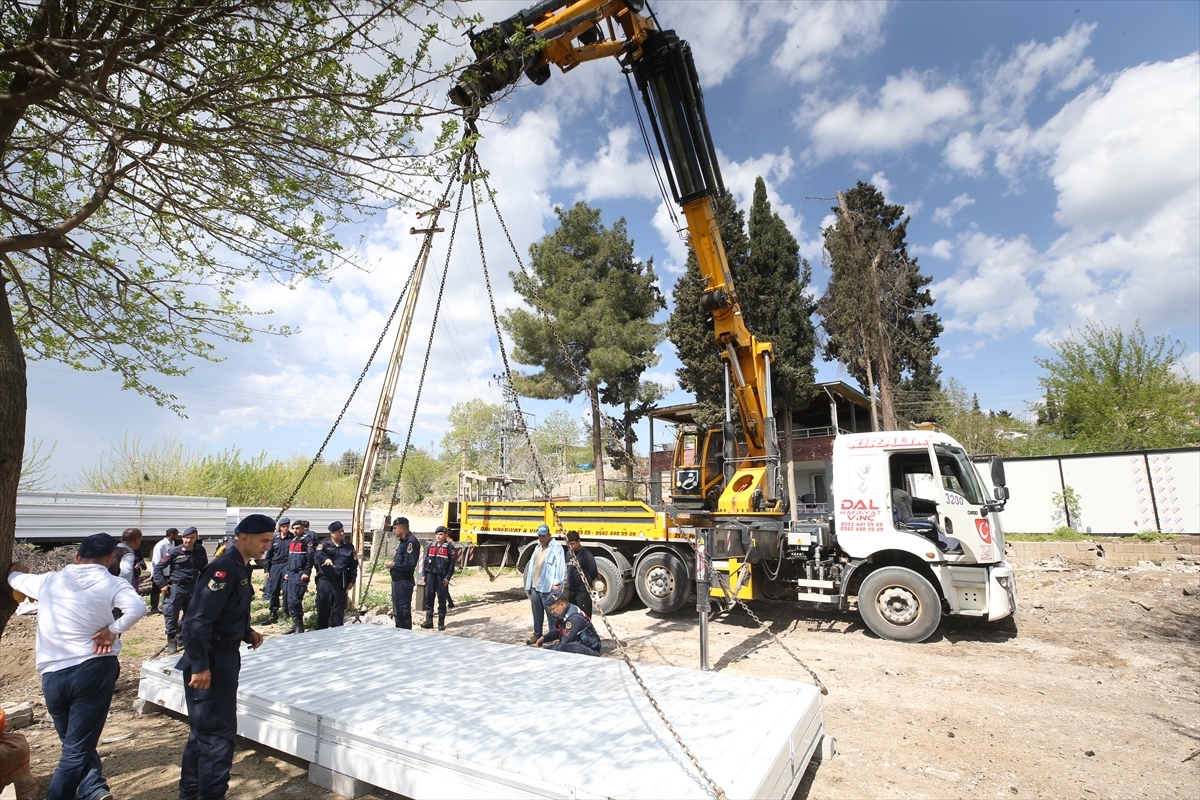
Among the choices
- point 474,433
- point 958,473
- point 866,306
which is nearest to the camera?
point 958,473

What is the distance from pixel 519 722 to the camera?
372cm

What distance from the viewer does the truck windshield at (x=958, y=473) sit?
8.11 meters

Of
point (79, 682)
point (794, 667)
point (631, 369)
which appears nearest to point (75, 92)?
point (79, 682)

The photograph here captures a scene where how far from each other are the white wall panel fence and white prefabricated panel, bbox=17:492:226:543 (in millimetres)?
20051

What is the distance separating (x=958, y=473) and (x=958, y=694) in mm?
3256

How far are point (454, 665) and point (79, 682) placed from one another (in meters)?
2.53

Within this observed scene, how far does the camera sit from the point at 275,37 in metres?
3.85

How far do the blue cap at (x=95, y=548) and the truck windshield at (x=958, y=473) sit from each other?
880 centimetres

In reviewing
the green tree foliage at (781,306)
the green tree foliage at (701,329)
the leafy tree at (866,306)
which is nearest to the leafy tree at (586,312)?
the green tree foliage at (701,329)

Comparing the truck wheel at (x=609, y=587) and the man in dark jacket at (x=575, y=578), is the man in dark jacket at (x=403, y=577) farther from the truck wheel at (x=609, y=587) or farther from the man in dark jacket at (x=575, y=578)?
the truck wheel at (x=609, y=587)

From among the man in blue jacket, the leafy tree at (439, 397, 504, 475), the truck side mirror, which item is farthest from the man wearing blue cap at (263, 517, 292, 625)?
the leafy tree at (439, 397, 504, 475)

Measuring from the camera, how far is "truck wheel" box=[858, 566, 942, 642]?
7.80 metres

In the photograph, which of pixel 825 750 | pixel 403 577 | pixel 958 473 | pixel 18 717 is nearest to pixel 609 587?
pixel 403 577

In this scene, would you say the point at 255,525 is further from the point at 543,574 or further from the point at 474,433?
the point at 474,433
